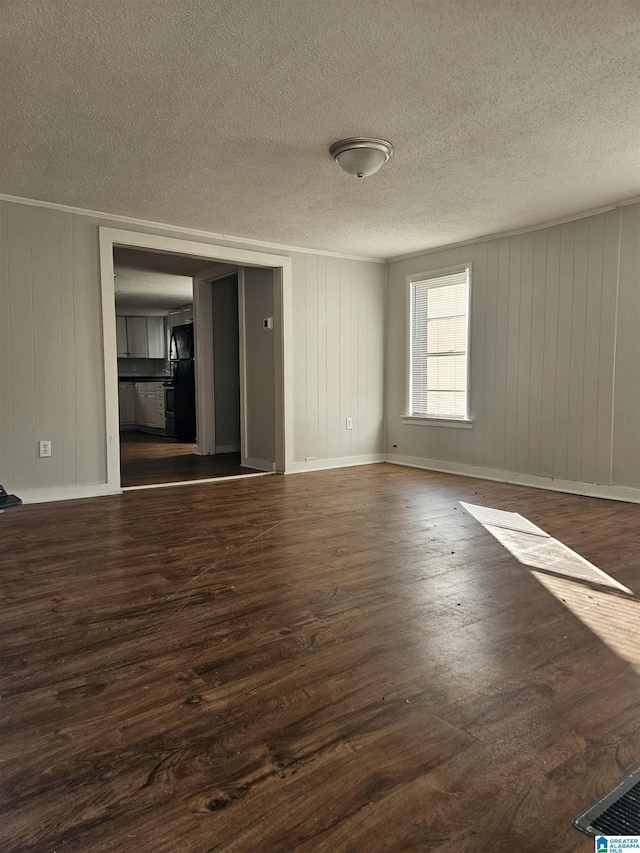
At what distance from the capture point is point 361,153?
3.42 m

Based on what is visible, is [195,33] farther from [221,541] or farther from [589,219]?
[589,219]

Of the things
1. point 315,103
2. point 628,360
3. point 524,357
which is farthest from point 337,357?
point 315,103

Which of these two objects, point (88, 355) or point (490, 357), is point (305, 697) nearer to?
point (88, 355)

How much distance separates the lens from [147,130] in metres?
3.22

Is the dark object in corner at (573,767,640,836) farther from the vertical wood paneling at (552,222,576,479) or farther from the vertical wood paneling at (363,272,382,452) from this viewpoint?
the vertical wood paneling at (363,272,382,452)

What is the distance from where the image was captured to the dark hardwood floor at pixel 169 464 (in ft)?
19.3

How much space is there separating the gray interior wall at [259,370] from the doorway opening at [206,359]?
0.01m

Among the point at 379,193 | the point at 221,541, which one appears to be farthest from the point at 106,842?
the point at 379,193

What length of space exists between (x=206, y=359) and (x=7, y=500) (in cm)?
368

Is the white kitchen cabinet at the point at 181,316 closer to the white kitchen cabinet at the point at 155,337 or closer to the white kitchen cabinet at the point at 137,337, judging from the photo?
the white kitchen cabinet at the point at 155,337

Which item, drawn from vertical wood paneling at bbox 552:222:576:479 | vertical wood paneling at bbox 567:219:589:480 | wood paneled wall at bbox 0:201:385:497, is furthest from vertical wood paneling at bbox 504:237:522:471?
wood paneled wall at bbox 0:201:385:497

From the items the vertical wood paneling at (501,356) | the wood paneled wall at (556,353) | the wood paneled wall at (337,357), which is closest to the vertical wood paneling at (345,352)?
the wood paneled wall at (337,357)

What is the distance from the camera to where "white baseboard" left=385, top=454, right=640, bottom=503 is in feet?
15.5

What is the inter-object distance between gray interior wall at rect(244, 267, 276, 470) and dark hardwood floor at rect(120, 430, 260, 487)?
1.00 ft
